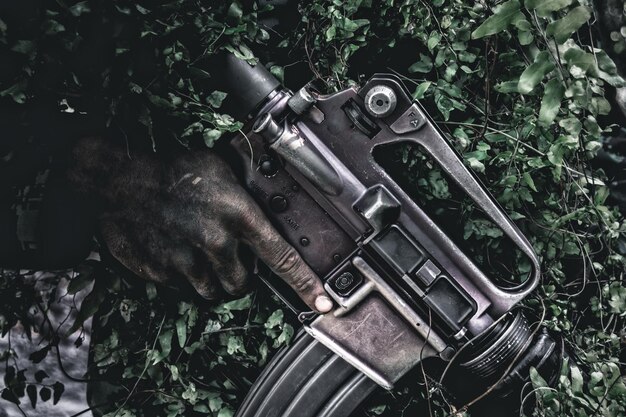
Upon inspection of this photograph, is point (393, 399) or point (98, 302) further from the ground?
point (98, 302)

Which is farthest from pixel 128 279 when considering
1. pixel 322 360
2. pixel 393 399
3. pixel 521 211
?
pixel 521 211

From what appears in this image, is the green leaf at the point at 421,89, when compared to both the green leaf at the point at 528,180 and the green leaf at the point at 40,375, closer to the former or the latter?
the green leaf at the point at 528,180

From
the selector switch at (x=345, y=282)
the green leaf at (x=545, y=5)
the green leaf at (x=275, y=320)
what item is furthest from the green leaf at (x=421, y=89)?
the green leaf at (x=275, y=320)

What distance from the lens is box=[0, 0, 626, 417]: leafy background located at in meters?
1.96

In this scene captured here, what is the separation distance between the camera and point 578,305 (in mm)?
2270

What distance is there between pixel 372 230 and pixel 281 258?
0.34 m

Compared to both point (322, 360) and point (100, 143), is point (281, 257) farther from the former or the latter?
point (100, 143)

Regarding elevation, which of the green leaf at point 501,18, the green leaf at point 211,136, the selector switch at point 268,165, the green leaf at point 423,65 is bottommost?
the green leaf at point 423,65

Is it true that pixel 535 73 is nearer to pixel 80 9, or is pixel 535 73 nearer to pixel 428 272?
pixel 428 272

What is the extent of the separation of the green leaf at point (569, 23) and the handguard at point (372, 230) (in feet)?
1.49

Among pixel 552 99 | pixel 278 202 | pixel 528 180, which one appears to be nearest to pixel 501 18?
pixel 552 99

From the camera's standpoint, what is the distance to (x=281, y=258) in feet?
6.46

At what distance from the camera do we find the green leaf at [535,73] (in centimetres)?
172

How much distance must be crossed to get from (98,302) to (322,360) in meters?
0.86
